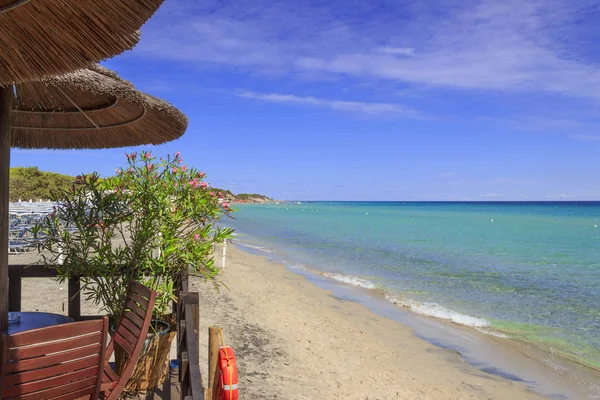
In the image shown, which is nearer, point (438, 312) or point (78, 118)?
point (78, 118)

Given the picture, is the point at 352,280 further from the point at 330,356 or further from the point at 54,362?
the point at 54,362

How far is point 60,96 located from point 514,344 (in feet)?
26.9

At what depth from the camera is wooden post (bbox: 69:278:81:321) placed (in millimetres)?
4023

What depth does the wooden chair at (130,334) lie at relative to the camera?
2.69 meters

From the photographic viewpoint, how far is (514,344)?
8266mm

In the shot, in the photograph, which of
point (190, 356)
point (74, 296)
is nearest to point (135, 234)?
point (74, 296)

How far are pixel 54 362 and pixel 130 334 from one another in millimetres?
987

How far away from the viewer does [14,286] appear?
3.95 m

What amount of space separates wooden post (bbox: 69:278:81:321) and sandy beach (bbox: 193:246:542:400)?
1.95m

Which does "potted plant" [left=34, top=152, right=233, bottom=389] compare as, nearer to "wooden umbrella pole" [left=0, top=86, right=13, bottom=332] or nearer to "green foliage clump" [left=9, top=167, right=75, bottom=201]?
"wooden umbrella pole" [left=0, top=86, right=13, bottom=332]

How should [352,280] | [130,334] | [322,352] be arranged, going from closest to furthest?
[130,334]
[322,352]
[352,280]

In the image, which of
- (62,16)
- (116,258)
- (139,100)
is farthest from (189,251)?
(62,16)

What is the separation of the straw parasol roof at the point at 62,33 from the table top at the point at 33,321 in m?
1.72

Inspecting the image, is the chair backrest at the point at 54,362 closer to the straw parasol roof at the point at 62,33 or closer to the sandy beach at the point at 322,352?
the straw parasol roof at the point at 62,33
